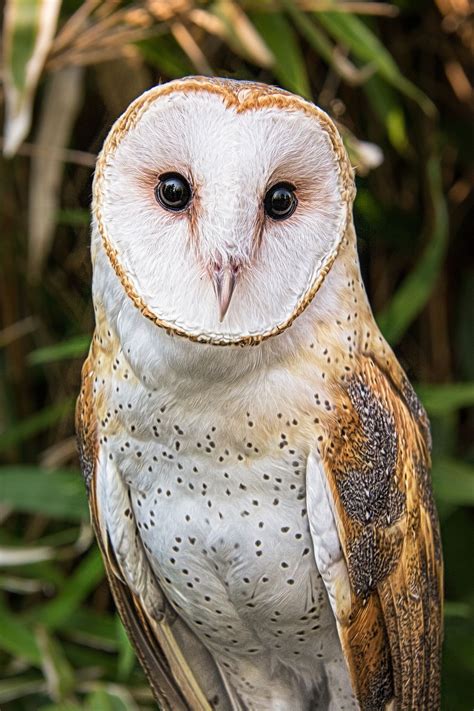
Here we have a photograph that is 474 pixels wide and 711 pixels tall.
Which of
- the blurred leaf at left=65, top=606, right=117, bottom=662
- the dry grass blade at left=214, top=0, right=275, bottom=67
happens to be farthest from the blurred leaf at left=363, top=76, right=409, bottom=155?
the blurred leaf at left=65, top=606, right=117, bottom=662

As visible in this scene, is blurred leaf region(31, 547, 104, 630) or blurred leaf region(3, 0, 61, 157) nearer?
blurred leaf region(3, 0, 61, 157)

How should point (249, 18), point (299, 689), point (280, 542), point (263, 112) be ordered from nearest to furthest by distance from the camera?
point (263, 112) → point (280, 542) → point (299, 689) → point (249, 18)

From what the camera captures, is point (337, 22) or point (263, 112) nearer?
point (263, 112)

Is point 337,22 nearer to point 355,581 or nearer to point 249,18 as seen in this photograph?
point 249,18

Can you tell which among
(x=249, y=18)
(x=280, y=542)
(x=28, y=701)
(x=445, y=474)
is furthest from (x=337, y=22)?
(x=28, y=701)

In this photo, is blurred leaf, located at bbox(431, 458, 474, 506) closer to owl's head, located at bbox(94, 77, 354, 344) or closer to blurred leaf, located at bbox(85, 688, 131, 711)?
blurred leaf, located at bbox(85, 688, 131, 711)
